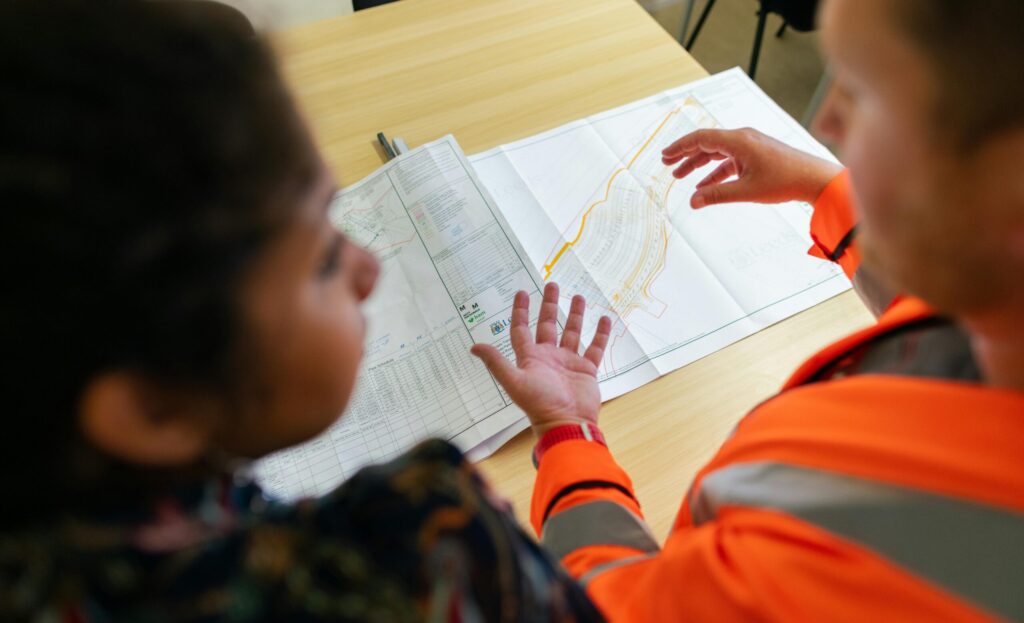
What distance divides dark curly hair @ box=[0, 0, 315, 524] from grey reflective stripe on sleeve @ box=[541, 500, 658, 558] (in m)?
0.36

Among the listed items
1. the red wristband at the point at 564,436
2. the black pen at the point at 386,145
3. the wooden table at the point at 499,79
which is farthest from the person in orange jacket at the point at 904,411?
the black pen at the point at 386,145

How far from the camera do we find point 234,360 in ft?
1.02

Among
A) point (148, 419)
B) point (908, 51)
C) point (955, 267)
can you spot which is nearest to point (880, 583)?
point (955, 267)

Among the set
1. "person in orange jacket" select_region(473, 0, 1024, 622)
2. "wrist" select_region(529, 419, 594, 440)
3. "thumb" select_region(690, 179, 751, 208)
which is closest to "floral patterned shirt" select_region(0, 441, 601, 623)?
"person in orange jacket" select_region(473, 0, 1024, 622)

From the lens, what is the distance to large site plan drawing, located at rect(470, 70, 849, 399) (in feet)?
2.50

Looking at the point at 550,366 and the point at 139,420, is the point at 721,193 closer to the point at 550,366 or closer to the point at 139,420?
the point at 550,366

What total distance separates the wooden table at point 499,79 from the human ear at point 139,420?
20.2 inches

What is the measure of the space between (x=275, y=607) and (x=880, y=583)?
0.32 metres

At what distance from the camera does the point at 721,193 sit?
794 mm

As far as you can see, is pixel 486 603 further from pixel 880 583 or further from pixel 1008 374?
pixel 1008 374

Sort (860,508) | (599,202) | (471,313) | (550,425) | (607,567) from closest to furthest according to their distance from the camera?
(860,508), (607,567), (550,425), (471,313), (599,202)

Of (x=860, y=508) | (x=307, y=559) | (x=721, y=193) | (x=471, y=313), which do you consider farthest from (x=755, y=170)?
(x=307, y=559)

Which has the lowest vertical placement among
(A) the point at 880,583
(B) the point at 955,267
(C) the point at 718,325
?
(A) the point at 880,583

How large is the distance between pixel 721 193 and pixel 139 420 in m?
0.70
